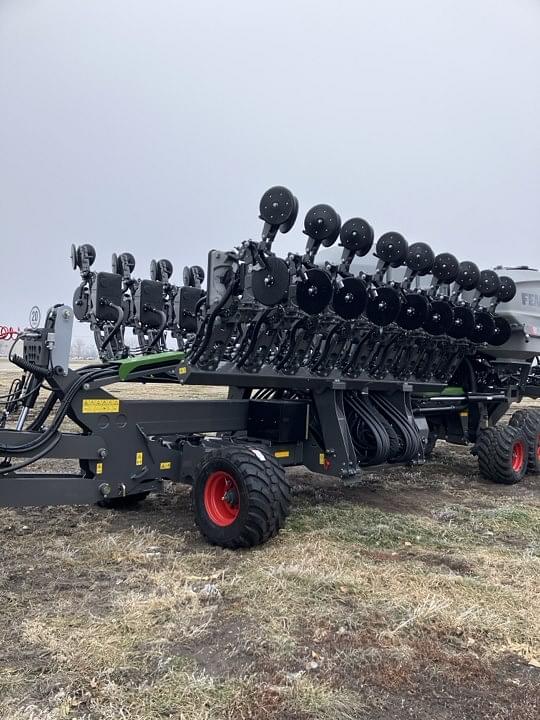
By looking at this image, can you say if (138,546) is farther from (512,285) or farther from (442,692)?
(512,285)

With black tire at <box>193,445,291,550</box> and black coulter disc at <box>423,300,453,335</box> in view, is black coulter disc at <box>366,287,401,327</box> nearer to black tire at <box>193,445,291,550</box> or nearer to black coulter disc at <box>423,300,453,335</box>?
black coulter disc at <box>423,300,453,335</box>

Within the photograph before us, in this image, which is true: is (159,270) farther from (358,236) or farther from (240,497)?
(240,497)

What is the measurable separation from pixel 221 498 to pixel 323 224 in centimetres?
259

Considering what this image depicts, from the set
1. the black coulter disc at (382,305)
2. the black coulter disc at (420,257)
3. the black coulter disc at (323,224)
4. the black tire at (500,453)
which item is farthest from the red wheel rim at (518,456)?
the black coulter disc at (323,224)

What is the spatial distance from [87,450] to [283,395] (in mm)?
2425

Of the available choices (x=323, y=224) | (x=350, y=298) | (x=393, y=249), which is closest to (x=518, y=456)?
(x=393, y=249)

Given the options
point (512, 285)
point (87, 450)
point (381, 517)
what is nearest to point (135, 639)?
point (87, 450)

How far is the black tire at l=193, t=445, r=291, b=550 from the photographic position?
491 cm

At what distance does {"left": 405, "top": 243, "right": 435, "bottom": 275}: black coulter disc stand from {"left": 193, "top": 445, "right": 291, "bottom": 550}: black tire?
302 centimetres

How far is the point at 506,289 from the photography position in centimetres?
848

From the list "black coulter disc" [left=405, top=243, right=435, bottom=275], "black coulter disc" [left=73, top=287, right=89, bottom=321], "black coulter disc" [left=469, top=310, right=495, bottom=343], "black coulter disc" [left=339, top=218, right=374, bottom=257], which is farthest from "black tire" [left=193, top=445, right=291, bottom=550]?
"black coulter disc" [left=73, top=287, right=89, bottom=321]

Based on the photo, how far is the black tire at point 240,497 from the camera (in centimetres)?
491

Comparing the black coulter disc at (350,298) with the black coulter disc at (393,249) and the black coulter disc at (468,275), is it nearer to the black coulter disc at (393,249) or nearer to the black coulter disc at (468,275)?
Answer: the black coulter disc at (393,249)

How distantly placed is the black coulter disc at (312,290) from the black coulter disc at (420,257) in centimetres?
162
